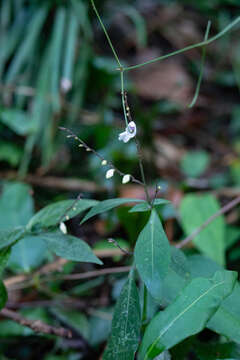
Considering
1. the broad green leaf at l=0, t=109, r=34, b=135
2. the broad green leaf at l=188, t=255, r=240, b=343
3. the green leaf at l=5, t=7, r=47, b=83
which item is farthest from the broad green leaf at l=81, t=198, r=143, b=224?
the green leaf at l=5, t=7, r=47, b=83

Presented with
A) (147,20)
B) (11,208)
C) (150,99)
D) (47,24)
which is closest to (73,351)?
(11,208)

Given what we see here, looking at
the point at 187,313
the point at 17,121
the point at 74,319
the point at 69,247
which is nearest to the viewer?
the point at 187,313

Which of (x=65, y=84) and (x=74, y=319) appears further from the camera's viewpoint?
(x=65, y=84)

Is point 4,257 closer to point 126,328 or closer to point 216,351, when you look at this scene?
point 126,328

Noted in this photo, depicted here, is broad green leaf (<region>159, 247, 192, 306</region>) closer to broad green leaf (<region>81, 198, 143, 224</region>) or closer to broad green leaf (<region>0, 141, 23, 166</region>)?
broad green leaf (<region>81, 198, 143, 224</region>)

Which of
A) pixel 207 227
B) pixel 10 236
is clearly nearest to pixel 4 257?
pixel 10 236

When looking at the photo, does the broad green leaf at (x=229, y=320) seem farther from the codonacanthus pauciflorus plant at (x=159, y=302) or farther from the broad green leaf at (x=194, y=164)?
the broad green leaf at (x=194, y=164)
